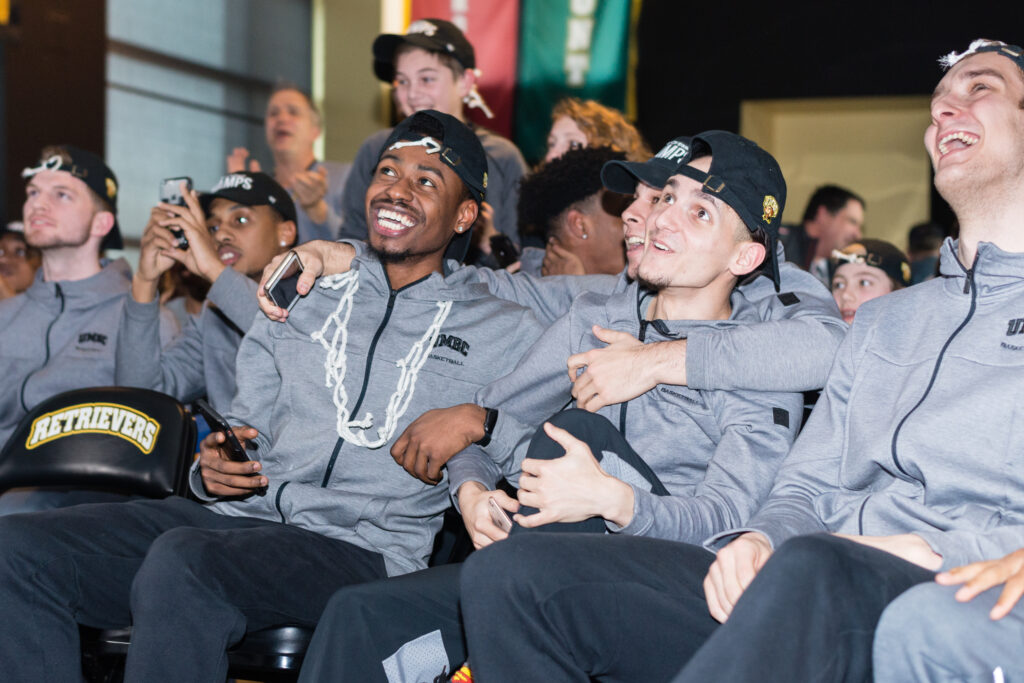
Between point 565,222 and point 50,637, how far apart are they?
1.89m

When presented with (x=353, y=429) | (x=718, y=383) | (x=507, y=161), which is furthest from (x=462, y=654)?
(x=507, y=161)

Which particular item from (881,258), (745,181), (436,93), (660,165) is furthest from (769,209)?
(436,93)

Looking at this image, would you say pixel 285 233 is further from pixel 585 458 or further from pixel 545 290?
pixel 585 458

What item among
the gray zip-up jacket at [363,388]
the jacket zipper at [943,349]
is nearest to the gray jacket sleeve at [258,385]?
the gray zip-up jacket at [363,388]

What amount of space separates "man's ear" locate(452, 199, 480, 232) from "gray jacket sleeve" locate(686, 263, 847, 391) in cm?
83

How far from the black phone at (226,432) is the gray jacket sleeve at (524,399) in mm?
476

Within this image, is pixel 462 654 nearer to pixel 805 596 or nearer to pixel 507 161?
pixel 805 596

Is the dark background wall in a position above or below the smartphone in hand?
above

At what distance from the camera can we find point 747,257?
2.23 m

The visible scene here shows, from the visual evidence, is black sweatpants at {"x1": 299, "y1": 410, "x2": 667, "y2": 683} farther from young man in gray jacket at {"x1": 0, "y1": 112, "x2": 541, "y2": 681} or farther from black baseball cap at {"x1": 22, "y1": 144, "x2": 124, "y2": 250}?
black baseball cap at {"x1": 22, "y1": 144, "x2": 124, "y2": 250}

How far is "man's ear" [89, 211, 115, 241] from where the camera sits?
373 centimetres

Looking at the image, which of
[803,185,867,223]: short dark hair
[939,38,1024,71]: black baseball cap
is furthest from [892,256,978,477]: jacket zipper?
[803,185,867,223]: short dark hair

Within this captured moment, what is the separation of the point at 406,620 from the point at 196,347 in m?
1.64

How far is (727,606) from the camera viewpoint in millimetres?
1602
